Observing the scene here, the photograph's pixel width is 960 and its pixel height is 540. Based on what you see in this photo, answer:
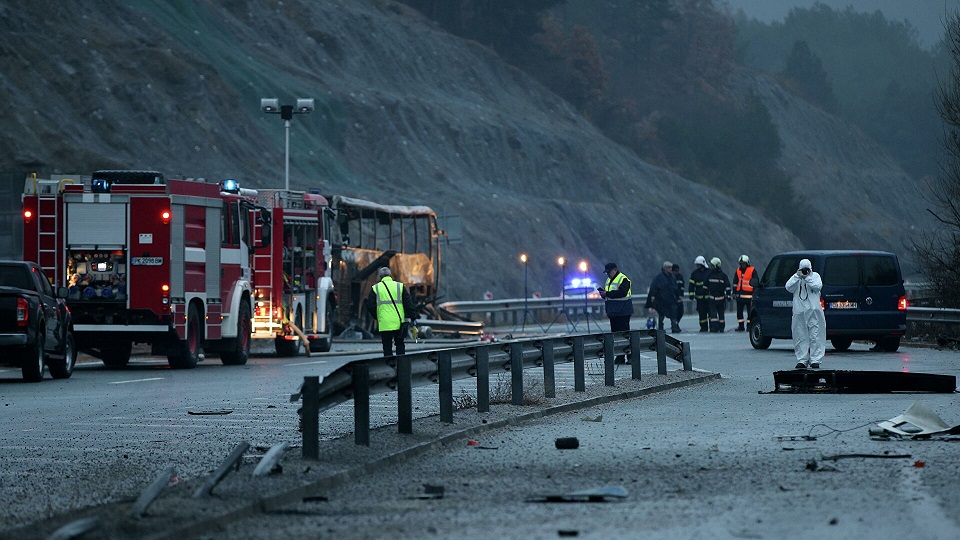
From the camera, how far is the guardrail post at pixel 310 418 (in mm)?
11711

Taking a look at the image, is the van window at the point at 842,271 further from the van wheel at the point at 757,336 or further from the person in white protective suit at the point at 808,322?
the person in white protective suit at the point at 808,322

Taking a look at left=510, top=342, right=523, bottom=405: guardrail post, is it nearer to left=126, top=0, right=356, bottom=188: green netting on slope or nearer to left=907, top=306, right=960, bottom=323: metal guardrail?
left=907, top=306, right=960, bottom=323: metal guardrail

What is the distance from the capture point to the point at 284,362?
30.4m

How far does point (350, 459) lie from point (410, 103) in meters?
67.6

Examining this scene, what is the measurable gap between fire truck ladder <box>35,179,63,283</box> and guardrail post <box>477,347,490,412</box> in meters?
12.8

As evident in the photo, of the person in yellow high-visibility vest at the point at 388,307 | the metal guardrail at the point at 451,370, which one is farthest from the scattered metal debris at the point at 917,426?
the person in yellow high-visibility vest at the point at 388,307

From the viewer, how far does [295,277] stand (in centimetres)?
3359

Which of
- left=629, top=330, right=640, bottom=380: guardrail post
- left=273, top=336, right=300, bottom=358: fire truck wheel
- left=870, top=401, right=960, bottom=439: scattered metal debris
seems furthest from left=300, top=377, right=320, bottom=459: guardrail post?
left=273, top=336, right=300, bottom=358: fire truck wheel

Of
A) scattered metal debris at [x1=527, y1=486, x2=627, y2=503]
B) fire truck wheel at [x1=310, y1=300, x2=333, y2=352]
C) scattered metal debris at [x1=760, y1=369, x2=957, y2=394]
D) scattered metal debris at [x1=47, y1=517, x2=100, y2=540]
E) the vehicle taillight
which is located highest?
the vehicle taillight

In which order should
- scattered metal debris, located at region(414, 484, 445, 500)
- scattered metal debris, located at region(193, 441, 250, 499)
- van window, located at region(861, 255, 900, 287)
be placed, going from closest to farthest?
scattered metal debris, located at region(193, 441, 250, 499) → scattered metal debris, located at region(414, 484, 445, 500) → van window, located at region(861, 255, 900, 287)

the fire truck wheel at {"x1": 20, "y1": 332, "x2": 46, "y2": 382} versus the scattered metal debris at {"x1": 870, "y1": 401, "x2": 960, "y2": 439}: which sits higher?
the fire truck wheel at {"x1": 20, "y1": 332, "x2": 46, "y2": 382}

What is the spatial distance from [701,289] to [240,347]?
15.0 metres

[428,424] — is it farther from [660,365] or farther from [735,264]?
[735,264]

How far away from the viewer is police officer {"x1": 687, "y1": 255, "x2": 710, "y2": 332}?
40.8 meters
